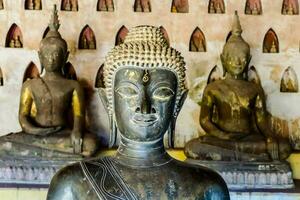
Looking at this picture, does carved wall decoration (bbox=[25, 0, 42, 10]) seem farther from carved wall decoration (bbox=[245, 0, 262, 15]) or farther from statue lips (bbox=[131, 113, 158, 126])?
statue lips (bbox=[131, 113, 158, 126])

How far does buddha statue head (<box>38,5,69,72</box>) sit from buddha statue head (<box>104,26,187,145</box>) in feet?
9.44

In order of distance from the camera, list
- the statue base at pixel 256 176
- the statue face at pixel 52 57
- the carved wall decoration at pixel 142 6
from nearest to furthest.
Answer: the statue base at pixel 256 176
the statue face at pixel 52 57
the carved wall decoration at pixel 142 6

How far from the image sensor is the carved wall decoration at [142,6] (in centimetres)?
643

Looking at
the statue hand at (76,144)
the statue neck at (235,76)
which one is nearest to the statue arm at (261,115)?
the statue neck at (235,76)

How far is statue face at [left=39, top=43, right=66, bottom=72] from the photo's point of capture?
5805mm

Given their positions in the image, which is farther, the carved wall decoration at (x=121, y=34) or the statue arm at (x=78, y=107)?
the carved wall decoration at (x=121, y=34)

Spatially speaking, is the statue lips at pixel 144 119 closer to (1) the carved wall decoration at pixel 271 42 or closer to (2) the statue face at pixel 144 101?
(2) the statue face at pixel 144 101

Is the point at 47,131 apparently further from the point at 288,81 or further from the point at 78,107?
the point at 288,81

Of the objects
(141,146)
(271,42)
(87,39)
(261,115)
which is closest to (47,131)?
(87,39)

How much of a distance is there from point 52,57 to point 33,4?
0.80 metres

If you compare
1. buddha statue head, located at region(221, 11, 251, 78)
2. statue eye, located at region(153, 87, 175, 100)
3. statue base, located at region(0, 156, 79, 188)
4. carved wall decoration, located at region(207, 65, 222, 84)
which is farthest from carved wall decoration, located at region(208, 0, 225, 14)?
statue eye, located at region(153, 87, 175, 100)

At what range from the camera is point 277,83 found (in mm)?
6395

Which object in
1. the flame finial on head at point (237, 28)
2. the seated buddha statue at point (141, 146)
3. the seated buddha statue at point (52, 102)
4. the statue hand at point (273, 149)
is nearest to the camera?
the seated buddha statue at point (141, 146)

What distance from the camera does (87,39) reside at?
6.41 metres
